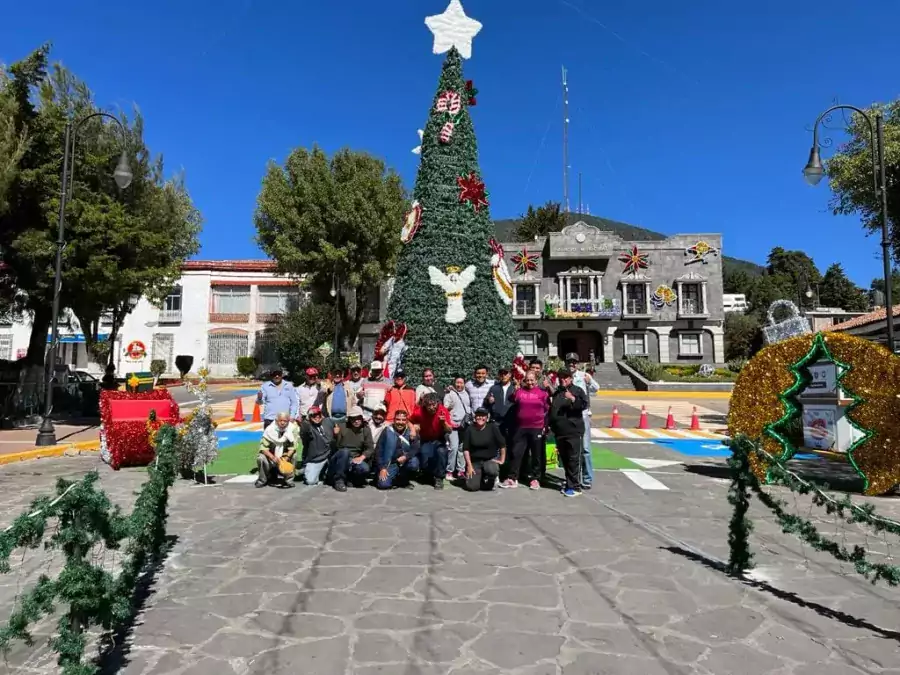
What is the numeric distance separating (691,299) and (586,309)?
7073mm

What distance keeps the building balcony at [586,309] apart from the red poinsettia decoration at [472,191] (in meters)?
26.5

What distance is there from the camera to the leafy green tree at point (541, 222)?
5122 cm

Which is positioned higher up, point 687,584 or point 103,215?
point 103,215

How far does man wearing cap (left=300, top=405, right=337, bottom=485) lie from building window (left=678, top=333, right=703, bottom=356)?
1387 inches

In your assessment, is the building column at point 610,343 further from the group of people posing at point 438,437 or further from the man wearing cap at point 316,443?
the man wearing cap at point 316,443

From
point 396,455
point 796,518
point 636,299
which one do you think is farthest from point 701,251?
point 796,518

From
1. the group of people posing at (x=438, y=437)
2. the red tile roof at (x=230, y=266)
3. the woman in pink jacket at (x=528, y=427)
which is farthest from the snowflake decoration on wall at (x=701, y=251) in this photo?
the woman in pink jacket at (x=528, y=427)

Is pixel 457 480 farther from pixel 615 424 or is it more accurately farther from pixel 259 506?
pixel 615 424

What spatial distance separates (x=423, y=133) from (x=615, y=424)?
32.4ft

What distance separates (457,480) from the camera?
345 inches

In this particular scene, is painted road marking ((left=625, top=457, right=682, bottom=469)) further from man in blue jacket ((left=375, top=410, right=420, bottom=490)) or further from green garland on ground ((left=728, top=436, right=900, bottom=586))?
green garland on ground ((left=728, top=436, right=900, bottom=586))

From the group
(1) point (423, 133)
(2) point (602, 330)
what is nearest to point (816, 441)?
(1) point (423, 133)

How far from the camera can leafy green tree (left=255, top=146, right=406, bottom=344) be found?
31.0 m

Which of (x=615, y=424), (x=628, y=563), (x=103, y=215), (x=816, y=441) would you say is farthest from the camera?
(x=615, y=424)
